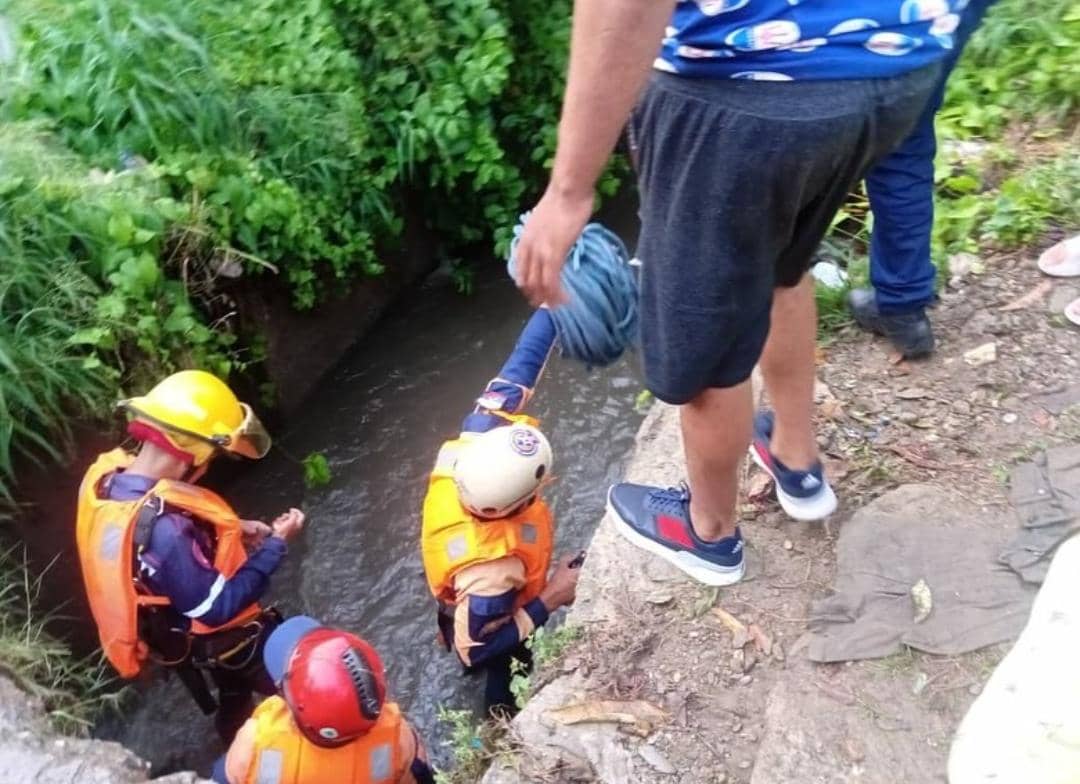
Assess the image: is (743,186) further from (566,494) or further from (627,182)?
(627,182)

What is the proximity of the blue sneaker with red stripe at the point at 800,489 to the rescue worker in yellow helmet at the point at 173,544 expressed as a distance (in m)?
1.60

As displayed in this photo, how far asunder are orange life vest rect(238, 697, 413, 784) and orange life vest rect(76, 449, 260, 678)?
1.75 ft

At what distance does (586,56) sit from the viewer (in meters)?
1.56

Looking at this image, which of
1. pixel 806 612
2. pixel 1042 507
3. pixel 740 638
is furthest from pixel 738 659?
pixel 1042 507

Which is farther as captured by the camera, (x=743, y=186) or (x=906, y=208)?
(x=906, y=208)

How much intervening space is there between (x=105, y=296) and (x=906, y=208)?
107 inches

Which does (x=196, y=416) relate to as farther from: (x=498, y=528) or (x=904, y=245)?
(x=904, y=245)

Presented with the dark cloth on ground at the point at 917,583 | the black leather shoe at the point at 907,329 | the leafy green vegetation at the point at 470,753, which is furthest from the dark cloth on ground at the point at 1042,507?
the leafy green vegetation at the point at 470,753

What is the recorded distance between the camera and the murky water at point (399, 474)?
3.86 metres

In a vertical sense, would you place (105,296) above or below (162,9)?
below

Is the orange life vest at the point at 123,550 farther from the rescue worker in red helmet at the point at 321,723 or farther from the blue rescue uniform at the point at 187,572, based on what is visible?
the rescue worker in red helmet at the point at 321,723

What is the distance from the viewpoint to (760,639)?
2670 millimetres

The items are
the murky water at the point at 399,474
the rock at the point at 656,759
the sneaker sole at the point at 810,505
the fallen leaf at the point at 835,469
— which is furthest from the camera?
the murky water at the point at 399,474

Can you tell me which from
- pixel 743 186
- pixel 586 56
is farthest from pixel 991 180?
pixel 586 56
